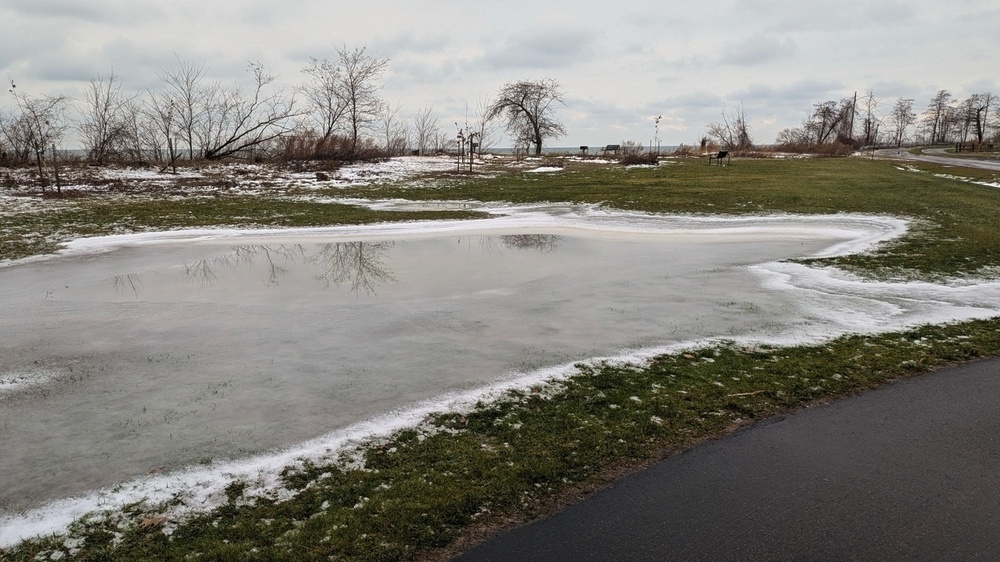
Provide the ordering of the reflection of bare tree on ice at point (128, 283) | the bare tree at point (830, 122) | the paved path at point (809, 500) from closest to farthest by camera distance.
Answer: the paved path at point (809, 500)
the reflection of bare tree on ice at point (128, 283)
the bare tree at point (830, 122)

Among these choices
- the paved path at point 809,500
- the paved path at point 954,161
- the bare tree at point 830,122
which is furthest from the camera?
the bare tree at point 830,122

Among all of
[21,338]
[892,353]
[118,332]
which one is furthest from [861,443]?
[21,338]

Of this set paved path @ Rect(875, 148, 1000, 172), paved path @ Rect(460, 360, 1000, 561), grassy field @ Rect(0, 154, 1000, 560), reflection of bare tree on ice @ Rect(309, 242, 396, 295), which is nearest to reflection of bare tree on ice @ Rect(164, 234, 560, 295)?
reflection of bare tree on ice @ Rect(309, 242, 396, 295)

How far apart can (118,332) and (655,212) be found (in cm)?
1532

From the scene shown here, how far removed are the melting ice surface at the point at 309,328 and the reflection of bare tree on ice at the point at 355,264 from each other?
7 centimetres

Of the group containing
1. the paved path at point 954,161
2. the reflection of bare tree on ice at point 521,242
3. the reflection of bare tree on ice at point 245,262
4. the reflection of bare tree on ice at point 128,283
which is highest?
the paved path at point 954,161

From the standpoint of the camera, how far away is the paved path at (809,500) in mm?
3432

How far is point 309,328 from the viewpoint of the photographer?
735 cm

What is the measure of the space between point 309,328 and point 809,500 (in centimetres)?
553

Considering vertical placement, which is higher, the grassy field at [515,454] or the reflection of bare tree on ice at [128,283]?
the reflection of bare tree on ice at [128,283]

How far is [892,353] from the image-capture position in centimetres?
642

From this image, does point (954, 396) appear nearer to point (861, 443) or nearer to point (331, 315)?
point (861, 443)

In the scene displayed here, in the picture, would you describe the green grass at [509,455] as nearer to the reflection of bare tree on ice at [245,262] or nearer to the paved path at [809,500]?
the paved path at [809,500]

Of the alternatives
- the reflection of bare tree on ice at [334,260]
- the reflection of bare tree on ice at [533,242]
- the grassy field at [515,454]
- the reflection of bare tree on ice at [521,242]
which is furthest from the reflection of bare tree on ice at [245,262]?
the grassy field at [515,454]
